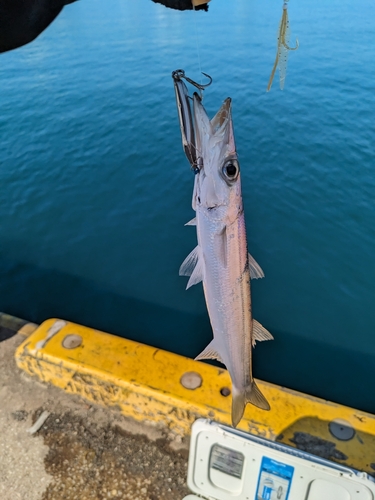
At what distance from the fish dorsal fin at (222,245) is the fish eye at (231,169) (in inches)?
15.8

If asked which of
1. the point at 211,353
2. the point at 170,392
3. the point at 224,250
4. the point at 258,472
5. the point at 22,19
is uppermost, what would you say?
the point at 22,19

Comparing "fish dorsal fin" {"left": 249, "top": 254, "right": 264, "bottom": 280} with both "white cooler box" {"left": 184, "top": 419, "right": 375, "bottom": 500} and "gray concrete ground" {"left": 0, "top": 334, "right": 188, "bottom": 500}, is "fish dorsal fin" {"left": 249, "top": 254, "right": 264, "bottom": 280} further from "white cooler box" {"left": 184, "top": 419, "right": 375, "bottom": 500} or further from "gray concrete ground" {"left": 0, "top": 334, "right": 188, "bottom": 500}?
"gray concrete ground" {"left": 0, "top": 334, "right": 188, "bottom": 500}

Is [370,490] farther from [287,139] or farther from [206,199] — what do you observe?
[287,139]

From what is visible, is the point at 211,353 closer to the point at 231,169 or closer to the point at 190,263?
the point at 190,263

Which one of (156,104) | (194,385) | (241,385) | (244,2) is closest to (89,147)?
(156,104)

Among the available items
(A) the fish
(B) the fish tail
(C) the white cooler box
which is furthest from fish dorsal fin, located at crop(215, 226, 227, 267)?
(C) the white cooler box

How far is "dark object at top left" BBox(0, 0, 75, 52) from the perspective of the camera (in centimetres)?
372

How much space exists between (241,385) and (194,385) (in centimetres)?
126

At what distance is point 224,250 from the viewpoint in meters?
2.91

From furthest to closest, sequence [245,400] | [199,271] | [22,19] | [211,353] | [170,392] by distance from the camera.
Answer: [170,392] → [22,19] → [211,353] → [245,400] → [199,271]

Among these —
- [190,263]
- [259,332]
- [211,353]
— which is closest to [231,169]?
[190,263]

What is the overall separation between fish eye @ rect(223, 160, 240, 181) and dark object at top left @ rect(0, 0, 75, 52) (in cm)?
285

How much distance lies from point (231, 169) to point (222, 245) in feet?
1.96

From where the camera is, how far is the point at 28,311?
765 centimetres
